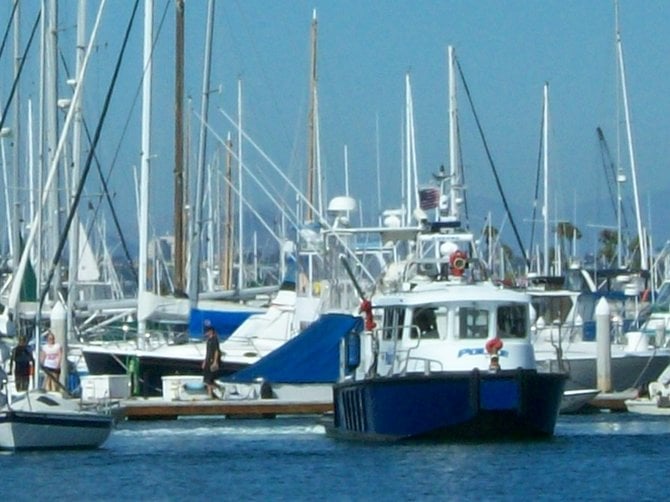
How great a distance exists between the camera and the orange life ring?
36.0m

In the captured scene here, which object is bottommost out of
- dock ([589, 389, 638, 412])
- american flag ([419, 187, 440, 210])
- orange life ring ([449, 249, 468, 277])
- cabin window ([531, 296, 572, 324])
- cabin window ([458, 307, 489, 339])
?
dock ([589, 389, 638, 412])

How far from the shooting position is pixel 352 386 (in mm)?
35875

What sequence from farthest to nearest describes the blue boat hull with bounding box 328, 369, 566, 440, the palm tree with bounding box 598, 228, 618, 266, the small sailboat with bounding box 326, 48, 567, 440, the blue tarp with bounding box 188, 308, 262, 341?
the palm tree with bounding box 598, 228, 618, 266 < the blue tarp with bounding box 188, 308, 262, 341 < the small sailboat with bounding box 326, 48, 567, 440 < the blue boat hull with bounding box 328, 369, 566, 440

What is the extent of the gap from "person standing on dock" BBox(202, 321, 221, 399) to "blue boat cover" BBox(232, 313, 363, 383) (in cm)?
46

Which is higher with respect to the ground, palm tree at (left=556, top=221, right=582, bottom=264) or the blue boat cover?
palm tree at (left=556, top=221, right=582, bottom=264)

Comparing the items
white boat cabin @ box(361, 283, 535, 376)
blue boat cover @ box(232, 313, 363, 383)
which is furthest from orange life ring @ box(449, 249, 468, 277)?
blue boat cover @ box(232, 313, 363, 383)

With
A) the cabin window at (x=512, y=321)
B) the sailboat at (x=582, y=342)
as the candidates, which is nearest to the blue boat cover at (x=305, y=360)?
the sailboat at (x=582, y=342)

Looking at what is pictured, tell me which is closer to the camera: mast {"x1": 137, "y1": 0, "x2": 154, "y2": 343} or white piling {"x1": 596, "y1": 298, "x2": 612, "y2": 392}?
white piling {"x1": 596, "y1": 298, "x2": 612, "y2": 392}

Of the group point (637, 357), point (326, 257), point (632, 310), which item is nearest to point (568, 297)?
point (637, 357)

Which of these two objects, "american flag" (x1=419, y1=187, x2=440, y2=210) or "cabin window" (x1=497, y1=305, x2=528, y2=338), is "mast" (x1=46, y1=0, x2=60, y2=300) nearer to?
"american flag" (x1=419, y1=187, x2=440, y2=210)

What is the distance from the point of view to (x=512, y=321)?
35.6 m

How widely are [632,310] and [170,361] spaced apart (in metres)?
15.3

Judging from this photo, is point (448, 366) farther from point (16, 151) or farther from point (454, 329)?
point (16, 151)

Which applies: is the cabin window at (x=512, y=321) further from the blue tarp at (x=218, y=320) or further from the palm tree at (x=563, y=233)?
the palm tree at (x=563, y=233)
